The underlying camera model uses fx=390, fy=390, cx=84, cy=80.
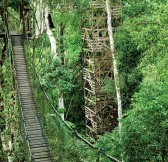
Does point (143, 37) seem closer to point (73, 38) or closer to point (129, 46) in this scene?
point (129, 46)

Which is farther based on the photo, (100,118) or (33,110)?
(100,118)

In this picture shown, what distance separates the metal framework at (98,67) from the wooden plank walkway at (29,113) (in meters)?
7.86

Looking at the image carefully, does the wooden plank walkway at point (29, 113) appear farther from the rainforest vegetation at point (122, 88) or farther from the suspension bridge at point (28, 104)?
the rainforest vegetation at point (122, 88)

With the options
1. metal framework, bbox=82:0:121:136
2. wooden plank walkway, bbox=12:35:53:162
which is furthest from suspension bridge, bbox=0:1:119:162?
metal framework, bbox=82:0:121:136

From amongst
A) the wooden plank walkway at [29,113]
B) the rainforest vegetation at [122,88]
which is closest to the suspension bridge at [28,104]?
the wooden plank walkway at [29,113]

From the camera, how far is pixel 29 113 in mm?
14047

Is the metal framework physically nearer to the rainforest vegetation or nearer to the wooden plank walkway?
the rainforest vegetation

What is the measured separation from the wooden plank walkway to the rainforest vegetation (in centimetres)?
27

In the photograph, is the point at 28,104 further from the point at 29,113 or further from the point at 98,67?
the point at 98,67

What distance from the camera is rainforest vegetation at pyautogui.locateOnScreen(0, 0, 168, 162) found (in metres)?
8.78

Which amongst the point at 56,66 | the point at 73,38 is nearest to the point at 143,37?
the point at 56,66

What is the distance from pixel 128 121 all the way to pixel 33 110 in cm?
586

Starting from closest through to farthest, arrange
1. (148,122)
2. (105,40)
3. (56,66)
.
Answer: (148,122)
(56,66)
(105,40)

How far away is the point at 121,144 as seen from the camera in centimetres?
925
